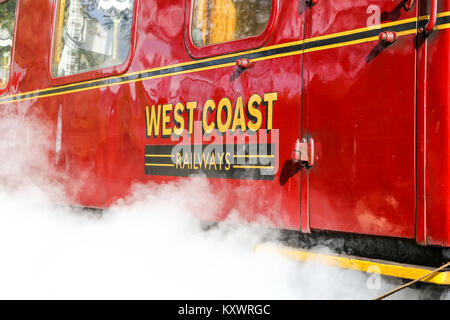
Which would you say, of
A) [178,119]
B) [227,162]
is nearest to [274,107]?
[227,162]

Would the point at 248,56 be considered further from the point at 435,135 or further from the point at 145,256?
the point at 145,256

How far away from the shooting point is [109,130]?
339 cm

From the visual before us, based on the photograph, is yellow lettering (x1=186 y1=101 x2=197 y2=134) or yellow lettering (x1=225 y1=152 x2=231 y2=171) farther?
yellow lettering (x1=186 y1=101 x2=197 y2=134)

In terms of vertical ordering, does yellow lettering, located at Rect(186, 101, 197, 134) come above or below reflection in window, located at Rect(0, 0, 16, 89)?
below

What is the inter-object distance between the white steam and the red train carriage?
0.56 feet

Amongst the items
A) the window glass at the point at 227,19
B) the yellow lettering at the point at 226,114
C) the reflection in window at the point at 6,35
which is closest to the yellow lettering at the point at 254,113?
the yellow lettering at the point at 226,114

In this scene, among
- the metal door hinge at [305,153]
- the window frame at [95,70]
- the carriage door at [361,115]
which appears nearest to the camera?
the carriage door at [361,115]

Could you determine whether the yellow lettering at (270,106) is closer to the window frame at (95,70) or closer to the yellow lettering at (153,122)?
the yellow lettering at (153,122)

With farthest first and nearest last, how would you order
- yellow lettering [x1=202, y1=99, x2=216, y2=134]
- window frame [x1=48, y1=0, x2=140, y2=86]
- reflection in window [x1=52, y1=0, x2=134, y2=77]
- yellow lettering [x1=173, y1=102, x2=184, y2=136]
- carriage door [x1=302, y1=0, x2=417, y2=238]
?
1. reflection in window [x1=52, y1=0, x2=134, y2=77]
2. window frame [x1=48, y1=0, x2=140, y2=86]
3. yellow lettering [x1=173, y1=102, x2=184, y2=136]
4. yellow lettering [x1=202, y1=99, x2=216, y2=134]
5. carriage door [x1=302, y1=0, x2=417, y2=238]

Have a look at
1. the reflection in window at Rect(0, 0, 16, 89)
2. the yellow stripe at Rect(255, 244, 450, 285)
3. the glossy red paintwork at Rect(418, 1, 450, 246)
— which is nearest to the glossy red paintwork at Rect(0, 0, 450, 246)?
the glossy red paintwork at Rect(418, 1, 450, 246)

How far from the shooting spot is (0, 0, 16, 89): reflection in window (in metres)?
4.55

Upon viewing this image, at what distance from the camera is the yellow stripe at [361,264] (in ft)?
6.40

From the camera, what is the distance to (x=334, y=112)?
2258 mm

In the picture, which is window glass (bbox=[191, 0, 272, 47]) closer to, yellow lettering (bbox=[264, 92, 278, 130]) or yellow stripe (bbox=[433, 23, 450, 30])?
yellow lettering (bbox=[264, 92, 278, 130])
